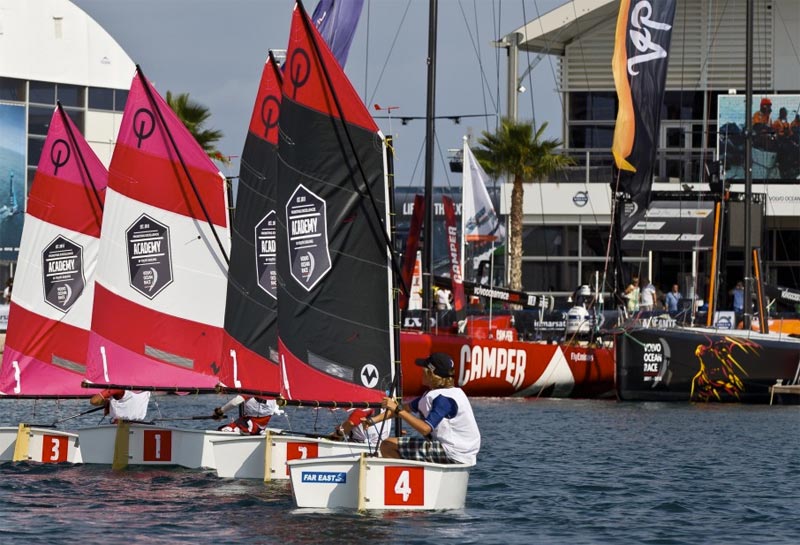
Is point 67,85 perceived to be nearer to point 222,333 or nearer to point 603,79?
point 603,79

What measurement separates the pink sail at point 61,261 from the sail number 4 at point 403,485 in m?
9.20

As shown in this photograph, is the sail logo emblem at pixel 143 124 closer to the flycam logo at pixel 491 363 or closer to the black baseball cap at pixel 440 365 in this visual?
the black baseball cap at pixel 440 365

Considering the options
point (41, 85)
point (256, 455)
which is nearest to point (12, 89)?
point (41, 85)

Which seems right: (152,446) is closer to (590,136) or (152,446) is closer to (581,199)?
Result: (581,199)

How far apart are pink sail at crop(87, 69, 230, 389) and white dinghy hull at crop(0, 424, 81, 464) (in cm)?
147

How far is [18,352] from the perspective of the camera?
80.3ft

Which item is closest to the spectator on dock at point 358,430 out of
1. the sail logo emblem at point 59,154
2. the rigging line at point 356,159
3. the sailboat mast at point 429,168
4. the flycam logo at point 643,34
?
the rigging line at point 356,159

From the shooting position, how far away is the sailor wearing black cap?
1655 centimetres

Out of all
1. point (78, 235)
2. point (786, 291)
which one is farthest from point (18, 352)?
point (786, 291)

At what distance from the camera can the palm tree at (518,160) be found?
5028 cm

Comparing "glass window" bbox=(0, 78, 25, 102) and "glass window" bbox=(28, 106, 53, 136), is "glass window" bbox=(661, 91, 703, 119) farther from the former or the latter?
"glass window" bbox=(0, 78, 25, 102)

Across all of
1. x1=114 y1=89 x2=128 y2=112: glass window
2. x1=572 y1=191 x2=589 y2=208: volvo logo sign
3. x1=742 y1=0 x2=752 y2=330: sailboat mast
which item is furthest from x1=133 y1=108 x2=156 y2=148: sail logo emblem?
x1=114 y1=89 x2=128 y2=112: glass window

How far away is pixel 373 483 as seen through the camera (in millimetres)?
16609

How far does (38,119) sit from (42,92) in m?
1.14
